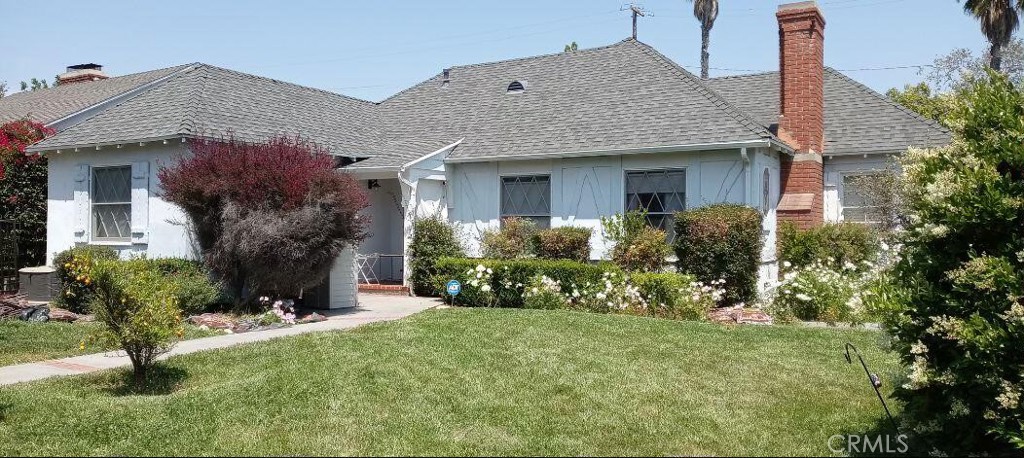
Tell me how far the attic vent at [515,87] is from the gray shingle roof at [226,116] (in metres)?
3.55

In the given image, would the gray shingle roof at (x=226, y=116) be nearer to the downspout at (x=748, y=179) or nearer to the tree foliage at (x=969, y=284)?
the downspout at (x=748, y=179)

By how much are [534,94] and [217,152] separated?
8.93 meters

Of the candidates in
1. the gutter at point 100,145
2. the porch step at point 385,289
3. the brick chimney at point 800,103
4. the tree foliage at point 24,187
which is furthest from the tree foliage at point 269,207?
the brick chimney at point 800,103

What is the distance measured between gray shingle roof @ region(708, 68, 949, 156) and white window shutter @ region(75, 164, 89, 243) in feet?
45.1

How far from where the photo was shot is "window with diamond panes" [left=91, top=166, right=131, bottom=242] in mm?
15438

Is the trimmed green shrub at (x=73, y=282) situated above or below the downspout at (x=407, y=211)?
below

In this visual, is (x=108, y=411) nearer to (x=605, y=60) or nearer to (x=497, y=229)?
(x=497, y=229)

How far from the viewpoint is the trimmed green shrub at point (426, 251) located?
53.4 feet

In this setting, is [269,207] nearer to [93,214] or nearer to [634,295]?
[93,214]

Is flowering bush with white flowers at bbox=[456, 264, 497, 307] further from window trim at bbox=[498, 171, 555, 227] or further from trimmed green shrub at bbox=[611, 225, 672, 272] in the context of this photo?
window trim at bbox=[498, 171, 555, 227]

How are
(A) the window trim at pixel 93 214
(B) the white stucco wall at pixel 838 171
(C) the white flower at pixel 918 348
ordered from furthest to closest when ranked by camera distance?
1. (B) the white stucco wall at pixel 838 171
2. (A) the window trim at pixel 93 214
3. (C) the white flower at pixel 918 348

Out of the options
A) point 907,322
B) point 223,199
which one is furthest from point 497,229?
point 907,322

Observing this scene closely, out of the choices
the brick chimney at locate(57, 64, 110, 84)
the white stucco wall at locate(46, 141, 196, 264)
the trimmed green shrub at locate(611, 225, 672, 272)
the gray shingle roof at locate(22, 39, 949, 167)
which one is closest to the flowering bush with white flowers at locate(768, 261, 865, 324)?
the trimmed green shrub at locate(611, 225, 672, 272)

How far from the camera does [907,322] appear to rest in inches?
214
